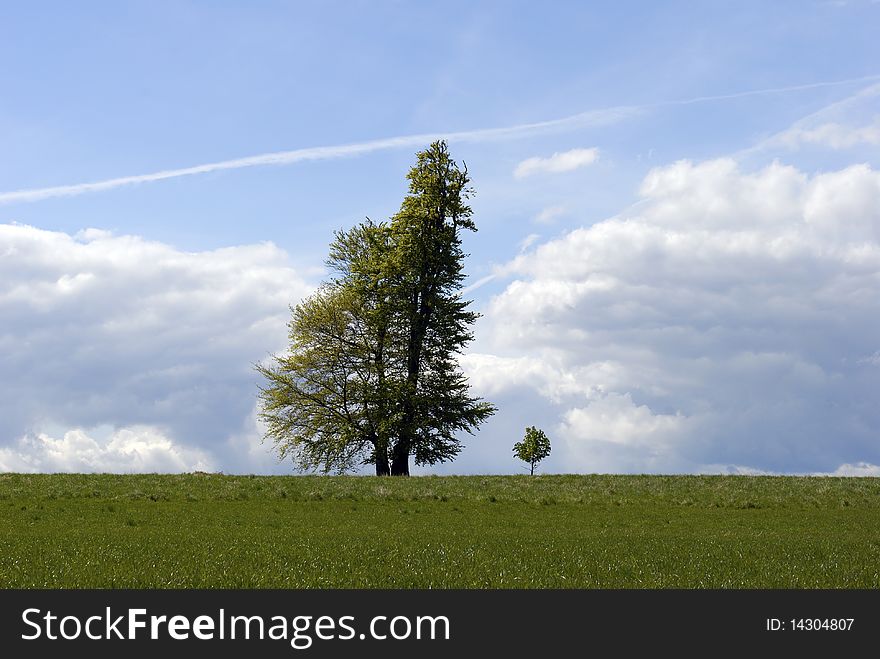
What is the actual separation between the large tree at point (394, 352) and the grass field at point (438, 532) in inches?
293

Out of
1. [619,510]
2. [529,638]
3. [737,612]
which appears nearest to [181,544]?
[529,638]

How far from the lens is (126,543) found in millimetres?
18078

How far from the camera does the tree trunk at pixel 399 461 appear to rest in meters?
45.7

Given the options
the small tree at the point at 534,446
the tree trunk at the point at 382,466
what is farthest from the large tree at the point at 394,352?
the small tree at the point at 534,446

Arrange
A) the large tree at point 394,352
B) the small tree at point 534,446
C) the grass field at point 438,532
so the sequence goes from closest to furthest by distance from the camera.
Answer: the grass field at point 438,532 < the large tree at point 394,352 < the small tree at point 534,446

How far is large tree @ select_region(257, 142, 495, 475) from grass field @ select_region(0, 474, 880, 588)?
7.44m

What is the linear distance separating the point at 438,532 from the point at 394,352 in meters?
25.0

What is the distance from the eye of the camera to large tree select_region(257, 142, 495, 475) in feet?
149

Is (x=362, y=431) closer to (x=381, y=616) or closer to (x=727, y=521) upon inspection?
(x=727, y=521)

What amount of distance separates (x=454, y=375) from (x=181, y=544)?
28995mm

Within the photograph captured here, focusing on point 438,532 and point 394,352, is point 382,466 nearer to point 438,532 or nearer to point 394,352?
point 394,352

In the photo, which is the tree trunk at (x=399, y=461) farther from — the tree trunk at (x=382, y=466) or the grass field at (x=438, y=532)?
the grass field at (x=438, y=532)

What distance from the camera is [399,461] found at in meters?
46.0

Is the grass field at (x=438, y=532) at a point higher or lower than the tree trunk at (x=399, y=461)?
lower
